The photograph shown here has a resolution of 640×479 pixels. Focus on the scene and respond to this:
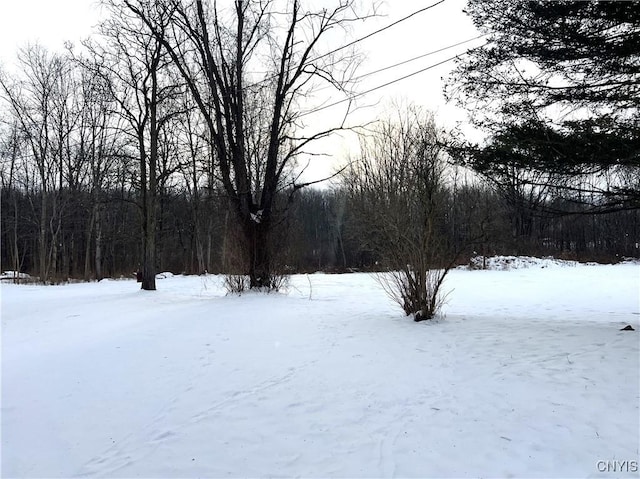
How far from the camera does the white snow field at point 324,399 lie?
282 centimetres

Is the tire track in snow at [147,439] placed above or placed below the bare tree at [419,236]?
below

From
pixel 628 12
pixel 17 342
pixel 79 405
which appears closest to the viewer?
pixel 79 405

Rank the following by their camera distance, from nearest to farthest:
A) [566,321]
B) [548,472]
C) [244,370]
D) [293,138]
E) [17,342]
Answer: [548,472] → [244,370] → [17,342] → [566,321] → [293,138]

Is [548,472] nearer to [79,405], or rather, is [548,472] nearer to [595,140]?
[79,405]

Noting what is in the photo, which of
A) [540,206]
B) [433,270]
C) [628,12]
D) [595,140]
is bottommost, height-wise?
[433,270]

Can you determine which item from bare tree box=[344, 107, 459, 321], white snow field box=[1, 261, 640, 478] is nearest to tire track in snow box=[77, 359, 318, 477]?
white snow field box=[1, 261, 640, 478]

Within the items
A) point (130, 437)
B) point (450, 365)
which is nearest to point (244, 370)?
point (130, 437)

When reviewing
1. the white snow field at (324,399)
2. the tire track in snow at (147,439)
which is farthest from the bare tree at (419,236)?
the tire track in snow at (147,439)

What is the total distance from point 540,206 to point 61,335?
26.6 ft

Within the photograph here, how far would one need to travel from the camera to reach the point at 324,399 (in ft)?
12.7

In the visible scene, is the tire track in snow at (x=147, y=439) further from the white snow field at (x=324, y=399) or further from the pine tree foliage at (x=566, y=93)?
the pine tree foliage at (x=566, y=93)

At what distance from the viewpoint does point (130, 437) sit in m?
3.18

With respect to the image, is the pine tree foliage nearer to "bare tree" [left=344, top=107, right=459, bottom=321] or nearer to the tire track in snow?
"bare tree" [left=344, top=107, right=459, bottom=321]

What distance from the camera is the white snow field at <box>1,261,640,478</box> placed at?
9.26 feet
